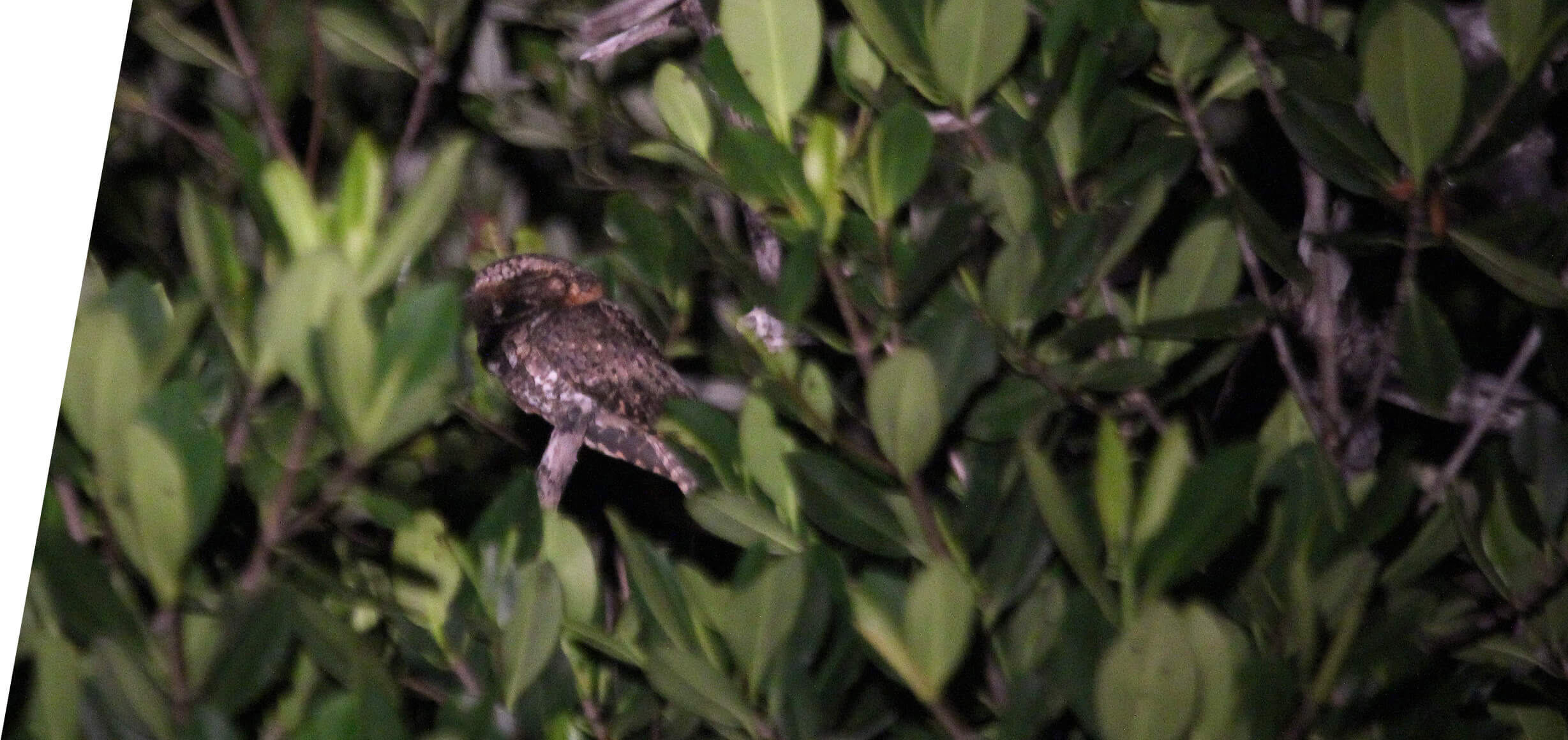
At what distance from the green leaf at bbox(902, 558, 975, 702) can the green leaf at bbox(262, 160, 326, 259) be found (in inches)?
10.8

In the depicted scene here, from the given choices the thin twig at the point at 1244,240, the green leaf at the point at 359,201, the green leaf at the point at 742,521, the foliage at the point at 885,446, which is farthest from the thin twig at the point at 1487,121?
the green leaf at the point at 359,201

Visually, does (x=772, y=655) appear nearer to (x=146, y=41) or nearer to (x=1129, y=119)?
(x=1129, y=119)

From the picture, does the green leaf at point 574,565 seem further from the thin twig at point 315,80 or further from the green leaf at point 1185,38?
the green leaf at point 1185,38

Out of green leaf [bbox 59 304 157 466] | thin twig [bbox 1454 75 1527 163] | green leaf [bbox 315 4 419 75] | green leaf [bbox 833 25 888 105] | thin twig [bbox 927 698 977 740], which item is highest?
green leaf [bbox 315 4 419 75]

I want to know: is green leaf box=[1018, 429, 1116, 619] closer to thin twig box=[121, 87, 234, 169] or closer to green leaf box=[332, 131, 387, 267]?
green leaf box=[332, 131, 387, 267]

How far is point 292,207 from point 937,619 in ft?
1.00

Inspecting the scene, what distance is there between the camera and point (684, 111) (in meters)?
0.63

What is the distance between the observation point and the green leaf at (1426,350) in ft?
1.88

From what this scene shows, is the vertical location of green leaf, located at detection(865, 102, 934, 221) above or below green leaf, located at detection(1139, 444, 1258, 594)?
above

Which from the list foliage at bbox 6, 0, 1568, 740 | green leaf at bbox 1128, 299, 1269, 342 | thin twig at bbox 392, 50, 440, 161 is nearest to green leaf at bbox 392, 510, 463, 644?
foliage at bbox 6, 0, 1568, 740

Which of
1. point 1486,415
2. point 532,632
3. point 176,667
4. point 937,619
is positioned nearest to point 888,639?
point 937,619

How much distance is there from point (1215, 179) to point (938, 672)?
313mm

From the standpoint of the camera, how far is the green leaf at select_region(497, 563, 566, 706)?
466 millimetres

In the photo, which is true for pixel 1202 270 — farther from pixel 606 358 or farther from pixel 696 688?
pixel 606 358
